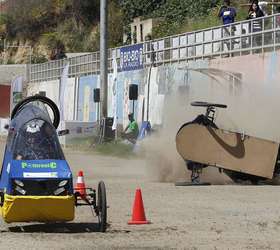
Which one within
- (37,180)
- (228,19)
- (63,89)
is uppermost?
(228,19)

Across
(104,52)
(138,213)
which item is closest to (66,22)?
(104,52)

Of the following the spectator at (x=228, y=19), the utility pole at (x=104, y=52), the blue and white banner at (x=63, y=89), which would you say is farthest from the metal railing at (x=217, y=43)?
the blue and white banner at (x=63, y=89)

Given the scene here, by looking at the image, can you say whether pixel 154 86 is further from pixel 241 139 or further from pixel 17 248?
pixel 17 248

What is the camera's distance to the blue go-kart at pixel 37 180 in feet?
34.8

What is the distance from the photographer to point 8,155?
11.5 metres

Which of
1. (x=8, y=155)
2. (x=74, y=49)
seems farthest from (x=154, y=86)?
(x=74, y=49)

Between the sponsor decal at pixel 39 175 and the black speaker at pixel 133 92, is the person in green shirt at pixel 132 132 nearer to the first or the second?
the black speaker at pixel 133 92

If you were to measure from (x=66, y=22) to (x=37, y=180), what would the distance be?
237 ft

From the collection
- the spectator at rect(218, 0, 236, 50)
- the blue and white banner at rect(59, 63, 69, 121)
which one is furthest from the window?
the blue and white banner at rect(59, 63, 69, 121)

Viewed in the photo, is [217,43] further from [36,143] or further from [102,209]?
[102,209]

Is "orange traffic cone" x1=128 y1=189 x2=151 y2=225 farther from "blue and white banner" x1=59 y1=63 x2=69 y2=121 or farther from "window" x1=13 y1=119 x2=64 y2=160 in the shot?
"blue and white banner" x1=59 y1=63 x2=69 y2=121

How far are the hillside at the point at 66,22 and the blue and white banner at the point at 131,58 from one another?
68.5 feet

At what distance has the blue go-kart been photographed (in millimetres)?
10617

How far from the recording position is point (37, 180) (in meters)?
10.7
